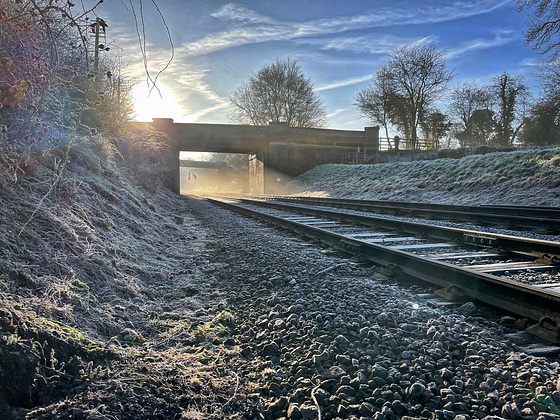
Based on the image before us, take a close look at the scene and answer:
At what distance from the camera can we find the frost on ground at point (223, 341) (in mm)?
1755

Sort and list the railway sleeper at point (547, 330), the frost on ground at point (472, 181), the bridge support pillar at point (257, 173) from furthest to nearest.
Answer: the bridge support pillar at point (257, 173)
the frost on ground at point (472, 181)
the railway sleeper at point (547, 330)

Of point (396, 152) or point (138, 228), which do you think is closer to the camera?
point (138, 228)

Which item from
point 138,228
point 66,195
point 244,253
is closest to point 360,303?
point 244,253

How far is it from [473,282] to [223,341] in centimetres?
238

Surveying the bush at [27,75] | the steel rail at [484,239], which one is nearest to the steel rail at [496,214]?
the steel rail at [484,239]

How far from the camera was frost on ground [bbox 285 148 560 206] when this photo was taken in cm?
1177

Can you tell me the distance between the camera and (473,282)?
3270mm

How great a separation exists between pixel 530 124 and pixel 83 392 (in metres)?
43.9

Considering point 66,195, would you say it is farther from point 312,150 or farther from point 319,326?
point 312,150

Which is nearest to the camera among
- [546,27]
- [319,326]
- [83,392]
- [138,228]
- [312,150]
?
[83,392]

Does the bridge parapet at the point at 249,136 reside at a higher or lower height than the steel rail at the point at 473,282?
higher

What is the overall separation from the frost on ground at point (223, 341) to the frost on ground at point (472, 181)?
10.5m

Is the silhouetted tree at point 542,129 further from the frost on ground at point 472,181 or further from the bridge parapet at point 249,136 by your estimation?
the frost on ground at point 472,181

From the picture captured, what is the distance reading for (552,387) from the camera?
1.81m
